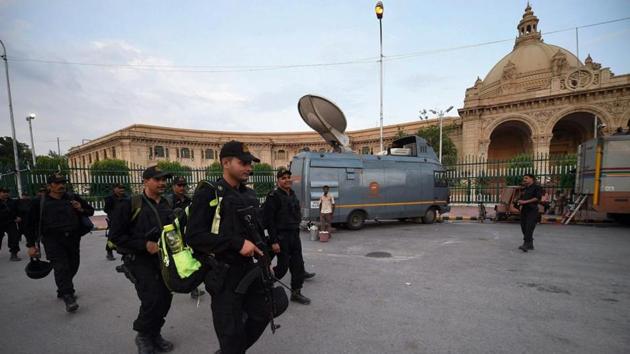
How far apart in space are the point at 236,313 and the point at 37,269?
3.87 m

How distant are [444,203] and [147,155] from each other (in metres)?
45.4

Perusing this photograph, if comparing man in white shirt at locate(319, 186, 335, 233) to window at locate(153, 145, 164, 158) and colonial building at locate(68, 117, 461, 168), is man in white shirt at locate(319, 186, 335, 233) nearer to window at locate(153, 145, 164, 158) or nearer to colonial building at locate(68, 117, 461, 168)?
colonial building at locate(68, 117, 461, 168)

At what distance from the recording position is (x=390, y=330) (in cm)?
308

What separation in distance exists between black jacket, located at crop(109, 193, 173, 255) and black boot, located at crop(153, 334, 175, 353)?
91 cm

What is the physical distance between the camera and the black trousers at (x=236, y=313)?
1.93 meters

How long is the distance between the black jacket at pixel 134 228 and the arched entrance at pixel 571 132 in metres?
40.1

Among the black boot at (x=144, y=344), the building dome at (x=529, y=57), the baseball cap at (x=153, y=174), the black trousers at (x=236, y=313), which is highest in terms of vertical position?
the building dome at (x=529, y=57)

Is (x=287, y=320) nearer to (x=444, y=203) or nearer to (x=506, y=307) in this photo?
(x=506, y=307)

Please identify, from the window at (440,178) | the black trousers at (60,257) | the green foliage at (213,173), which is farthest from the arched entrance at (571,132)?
the black trousers at (60,257)

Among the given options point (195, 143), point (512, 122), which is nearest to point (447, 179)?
point (512, 122)

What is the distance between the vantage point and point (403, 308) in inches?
142

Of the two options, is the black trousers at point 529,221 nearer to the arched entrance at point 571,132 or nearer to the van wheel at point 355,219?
the van wheel at point 355,219

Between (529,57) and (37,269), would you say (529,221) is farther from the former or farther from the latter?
(529,57)

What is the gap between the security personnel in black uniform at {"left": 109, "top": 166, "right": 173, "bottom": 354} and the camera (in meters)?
2.63
